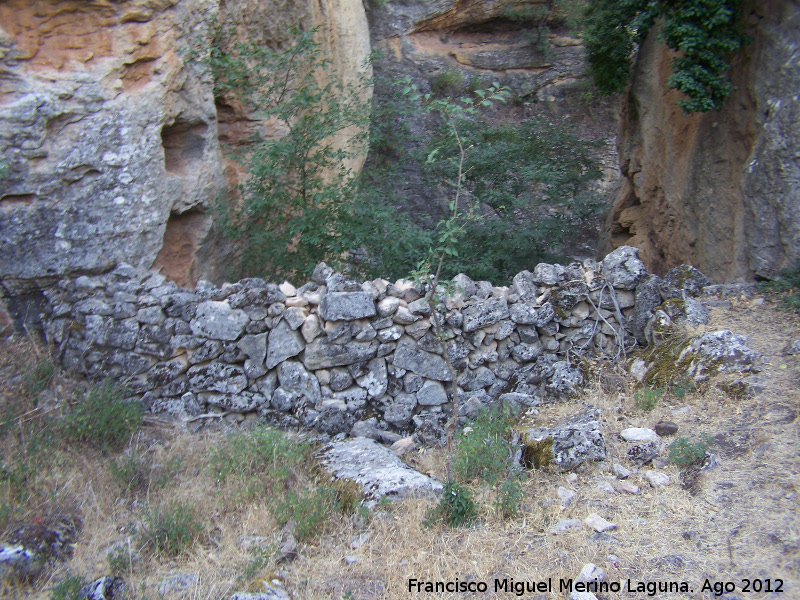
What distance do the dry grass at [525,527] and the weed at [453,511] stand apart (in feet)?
0.20

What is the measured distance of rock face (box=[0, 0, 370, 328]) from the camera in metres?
5.17

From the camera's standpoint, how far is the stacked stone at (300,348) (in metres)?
5.01

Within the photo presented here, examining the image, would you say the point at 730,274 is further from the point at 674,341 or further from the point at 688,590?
the point at 688,590

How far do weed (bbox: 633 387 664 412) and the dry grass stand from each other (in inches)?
2.4

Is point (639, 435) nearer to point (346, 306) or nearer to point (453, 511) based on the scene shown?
point (453, 511)

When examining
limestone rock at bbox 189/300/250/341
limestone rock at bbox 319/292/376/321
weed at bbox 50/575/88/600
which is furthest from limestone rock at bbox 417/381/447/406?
weed at bbox 50/575/88/600

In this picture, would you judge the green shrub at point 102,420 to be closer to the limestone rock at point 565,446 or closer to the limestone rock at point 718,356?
the limestone rock at point 565,446

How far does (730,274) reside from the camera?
20.3ft

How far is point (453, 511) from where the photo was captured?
3537mm

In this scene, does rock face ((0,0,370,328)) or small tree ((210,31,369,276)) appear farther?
small tree ((210,31,369,276))

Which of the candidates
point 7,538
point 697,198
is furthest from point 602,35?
point 7,538

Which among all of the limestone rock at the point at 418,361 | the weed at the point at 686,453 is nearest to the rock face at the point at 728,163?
the weed at the point at 686,453

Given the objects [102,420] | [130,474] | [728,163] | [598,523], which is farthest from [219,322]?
[728,163]

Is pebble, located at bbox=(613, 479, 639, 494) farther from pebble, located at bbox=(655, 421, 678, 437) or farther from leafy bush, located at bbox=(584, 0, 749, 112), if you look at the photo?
leafy bush, located at bbox=(584, 0, 749, 112)
